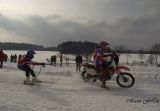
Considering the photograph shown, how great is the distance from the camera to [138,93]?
13414mm

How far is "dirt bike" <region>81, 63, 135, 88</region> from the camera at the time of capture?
15.3 meters

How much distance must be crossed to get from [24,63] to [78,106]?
6704 millimetres

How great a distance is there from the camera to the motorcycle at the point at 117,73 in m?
15.3

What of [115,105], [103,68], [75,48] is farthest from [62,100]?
[75,48]

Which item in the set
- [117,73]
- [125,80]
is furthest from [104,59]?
[125,80]

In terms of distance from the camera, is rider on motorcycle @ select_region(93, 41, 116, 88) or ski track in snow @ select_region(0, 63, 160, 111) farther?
rider on motorcycle @ select_region(93, 41, 116, 88)

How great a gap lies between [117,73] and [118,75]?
111mm

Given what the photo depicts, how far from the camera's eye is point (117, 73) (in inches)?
609

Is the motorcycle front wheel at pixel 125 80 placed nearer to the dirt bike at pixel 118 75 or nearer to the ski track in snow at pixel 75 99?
the dirt bike at pixel 118 75

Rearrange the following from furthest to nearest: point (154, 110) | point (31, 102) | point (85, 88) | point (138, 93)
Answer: point (85, 88), point (138, 93), point (31, 102), point (154, 110)

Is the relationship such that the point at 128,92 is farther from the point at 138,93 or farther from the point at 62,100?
the point at 62,100

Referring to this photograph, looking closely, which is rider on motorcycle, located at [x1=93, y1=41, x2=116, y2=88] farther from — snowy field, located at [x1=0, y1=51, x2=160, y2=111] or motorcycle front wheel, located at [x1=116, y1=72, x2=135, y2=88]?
snowy field, located at [x1=0, y1=51, x2=160, y2=111]

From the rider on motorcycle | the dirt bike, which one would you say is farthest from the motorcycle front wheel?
the rider on motorcycle

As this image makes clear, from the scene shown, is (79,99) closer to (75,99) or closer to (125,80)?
(75,99)
